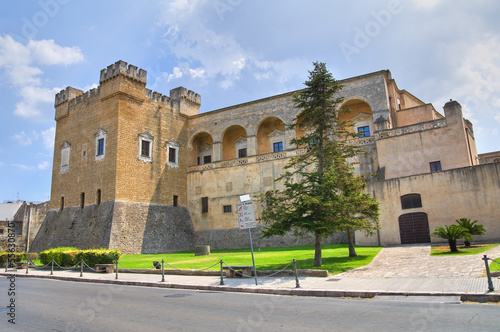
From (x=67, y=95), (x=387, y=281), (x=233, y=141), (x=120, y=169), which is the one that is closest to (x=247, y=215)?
(x=387, y=281)

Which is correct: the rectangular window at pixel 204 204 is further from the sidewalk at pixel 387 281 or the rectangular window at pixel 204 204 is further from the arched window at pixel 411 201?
the arched window at pixel 411 201

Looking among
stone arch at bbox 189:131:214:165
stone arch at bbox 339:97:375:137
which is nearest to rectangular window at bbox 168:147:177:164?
stone arch at bbox 189:131:214:165

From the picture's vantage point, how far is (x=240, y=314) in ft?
23.4

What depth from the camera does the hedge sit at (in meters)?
18.2

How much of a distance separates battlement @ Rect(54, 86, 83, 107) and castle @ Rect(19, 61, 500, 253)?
0.23m

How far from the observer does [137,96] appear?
31375 mm

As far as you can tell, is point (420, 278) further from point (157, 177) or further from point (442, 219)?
point (157, 177)

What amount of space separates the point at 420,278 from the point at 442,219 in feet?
34.7

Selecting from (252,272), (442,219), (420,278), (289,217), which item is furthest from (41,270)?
(442,219)

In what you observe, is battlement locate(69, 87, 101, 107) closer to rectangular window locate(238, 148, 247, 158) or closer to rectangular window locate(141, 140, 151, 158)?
rectangular window locate(141, 140, 151, 158)

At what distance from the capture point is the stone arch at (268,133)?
33500 mm

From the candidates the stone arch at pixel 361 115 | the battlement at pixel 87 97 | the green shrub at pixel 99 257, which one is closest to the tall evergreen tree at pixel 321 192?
the green shrub at pixel 99 257

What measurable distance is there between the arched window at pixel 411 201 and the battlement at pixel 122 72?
23874 mm

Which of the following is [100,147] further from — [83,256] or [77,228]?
[83,256]
